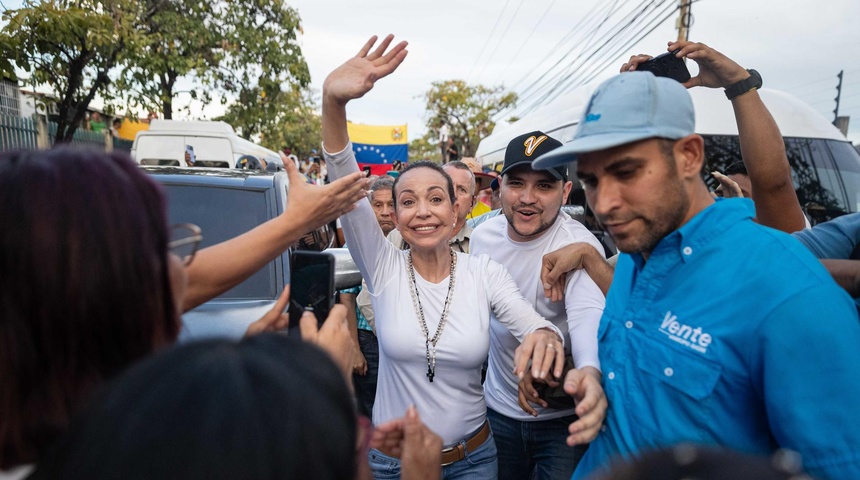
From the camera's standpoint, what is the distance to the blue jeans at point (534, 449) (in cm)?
257

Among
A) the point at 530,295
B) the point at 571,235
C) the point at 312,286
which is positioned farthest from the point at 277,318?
the point at 571,235

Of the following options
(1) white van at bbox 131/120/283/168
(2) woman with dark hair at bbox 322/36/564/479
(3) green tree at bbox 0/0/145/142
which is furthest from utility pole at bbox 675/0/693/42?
(2) woman with dark hair at bbox 322/36/564/479

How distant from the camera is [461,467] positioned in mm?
2301

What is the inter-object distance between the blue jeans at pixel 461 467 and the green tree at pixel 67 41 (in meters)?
6.28

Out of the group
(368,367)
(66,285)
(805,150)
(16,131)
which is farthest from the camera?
(16,131)

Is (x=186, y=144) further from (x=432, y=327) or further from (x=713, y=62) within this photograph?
(x=713, y=62)

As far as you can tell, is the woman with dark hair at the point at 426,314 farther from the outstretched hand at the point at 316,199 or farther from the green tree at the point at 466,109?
the green tree at the point at 466,109

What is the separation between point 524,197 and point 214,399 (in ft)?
7.57

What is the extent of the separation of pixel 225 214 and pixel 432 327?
1.97m

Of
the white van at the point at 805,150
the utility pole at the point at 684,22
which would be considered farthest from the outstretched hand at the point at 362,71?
the utility pole at the point at 684,22

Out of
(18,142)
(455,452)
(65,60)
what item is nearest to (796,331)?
(455,452)

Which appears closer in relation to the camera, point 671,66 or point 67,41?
point 671,66

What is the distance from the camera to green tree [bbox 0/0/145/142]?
637 centimetres

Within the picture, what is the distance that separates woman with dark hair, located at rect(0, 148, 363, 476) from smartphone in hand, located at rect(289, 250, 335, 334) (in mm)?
583
